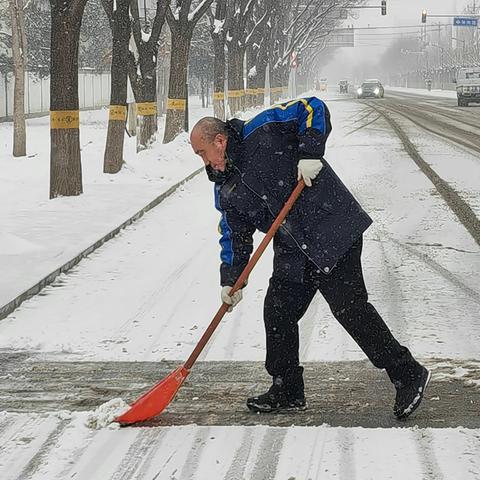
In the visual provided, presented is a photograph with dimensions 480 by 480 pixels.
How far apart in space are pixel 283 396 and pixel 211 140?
1.31 m

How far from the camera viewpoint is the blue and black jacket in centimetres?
413

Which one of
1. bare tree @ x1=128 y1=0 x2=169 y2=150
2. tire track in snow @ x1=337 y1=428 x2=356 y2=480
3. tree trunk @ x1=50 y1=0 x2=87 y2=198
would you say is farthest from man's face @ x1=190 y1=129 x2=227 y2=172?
bare tree @ x1=128 y1=0 x2=169 y2=150

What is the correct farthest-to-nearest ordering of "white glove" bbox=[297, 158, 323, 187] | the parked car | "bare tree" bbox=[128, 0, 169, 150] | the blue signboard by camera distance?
the blue signboard, the parked car, "bare tree" bbox=[128, 0, 169, 150], "white glove" bbox=[297, 158, 323, 187]

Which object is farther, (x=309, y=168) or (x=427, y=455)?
(x=309, y=168)

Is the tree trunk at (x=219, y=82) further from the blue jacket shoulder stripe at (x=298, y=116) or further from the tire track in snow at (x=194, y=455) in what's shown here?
the tire track in snow at (x=194, y=455)

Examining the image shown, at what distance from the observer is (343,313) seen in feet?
13.9

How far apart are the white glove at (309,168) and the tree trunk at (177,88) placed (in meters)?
16.8

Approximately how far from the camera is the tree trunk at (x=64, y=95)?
11750 millimetres

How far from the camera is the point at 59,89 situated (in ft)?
38.7

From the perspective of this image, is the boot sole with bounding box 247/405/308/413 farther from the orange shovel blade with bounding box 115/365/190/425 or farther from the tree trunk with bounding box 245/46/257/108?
the tree trunk with bounding box 245/46/257/108

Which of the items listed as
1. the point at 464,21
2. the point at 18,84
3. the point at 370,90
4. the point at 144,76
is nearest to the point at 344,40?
the point at 464,21

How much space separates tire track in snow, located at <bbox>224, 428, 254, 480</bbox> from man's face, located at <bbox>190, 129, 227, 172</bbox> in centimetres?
125

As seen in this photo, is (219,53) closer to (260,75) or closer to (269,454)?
(260,75)

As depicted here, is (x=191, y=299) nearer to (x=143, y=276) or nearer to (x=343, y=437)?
(x=143, y=276)
